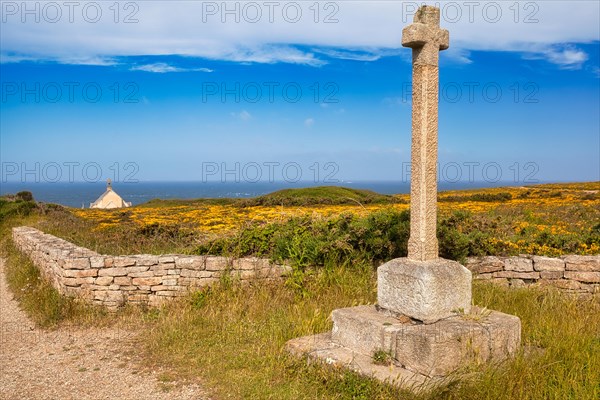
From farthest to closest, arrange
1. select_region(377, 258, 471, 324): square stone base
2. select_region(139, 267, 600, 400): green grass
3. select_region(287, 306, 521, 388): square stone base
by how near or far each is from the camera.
Result: select_region(377, 258, 471, 324): square stone base < select_region(287, 306, 521, 388): square stone base < select_region(139, 267, 600, 400): green grass

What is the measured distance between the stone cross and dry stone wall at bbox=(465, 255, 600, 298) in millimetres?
3259

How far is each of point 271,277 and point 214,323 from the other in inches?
59.1

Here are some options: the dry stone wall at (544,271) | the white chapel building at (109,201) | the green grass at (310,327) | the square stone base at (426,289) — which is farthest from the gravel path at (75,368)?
the white chapel building at (109,201)

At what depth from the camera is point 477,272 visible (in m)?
7.43

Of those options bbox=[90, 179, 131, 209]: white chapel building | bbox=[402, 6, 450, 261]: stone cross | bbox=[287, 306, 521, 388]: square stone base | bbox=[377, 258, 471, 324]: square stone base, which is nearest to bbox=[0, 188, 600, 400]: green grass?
bbox=[287, 306, 521, 388]: square stone base

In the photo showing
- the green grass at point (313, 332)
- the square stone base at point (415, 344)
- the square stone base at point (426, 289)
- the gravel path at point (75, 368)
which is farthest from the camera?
the gravel path at point (75, 368)

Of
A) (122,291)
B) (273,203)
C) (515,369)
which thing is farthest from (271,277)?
(273,203)

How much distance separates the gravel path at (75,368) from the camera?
4.54 meters

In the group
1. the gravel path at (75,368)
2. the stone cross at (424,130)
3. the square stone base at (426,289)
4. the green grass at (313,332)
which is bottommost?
the gravel path at (75,368)

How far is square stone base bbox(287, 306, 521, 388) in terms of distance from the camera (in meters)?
3.97

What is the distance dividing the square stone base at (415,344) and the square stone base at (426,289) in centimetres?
9

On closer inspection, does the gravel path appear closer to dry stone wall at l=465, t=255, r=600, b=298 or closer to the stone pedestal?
the stone pedestal

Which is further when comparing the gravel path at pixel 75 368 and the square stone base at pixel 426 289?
the gravel path at pixel 75 368

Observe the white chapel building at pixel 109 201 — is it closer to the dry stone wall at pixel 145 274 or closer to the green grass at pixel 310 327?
A: the green grass at pixel 310 327
